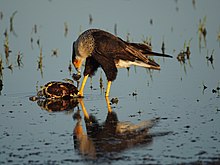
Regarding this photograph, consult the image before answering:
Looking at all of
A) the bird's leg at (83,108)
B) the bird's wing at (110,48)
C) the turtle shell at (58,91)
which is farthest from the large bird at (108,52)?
the bird's leg at (83,108)

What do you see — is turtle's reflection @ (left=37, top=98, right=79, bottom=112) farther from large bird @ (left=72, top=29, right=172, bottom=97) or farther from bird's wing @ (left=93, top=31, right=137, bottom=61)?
bird's wing @ (left=93, top=31, right=137, bottom=61)

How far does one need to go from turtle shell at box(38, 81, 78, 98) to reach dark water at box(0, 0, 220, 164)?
0.27 meters

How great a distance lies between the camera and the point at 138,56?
38.6 feet

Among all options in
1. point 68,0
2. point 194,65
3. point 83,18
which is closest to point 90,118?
point 194,65

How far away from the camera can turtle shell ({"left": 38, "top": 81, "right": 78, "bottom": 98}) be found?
11367mm

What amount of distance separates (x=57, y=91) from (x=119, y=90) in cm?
119

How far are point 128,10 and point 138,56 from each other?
33.6 feet

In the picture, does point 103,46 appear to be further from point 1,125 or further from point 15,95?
point 1,125

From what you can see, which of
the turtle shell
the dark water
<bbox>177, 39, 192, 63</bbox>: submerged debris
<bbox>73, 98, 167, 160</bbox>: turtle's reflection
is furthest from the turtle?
<bbox>177, 39, 192, 63</bbox>: submerged debris

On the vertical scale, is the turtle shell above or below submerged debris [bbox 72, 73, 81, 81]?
below

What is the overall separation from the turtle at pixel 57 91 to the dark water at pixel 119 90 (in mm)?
238

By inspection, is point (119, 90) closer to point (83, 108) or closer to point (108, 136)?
point (83, 108)

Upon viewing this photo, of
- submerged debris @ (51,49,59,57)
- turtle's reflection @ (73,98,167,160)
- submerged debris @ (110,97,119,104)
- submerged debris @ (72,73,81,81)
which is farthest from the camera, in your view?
submerged debris @ (51,49,59,57)

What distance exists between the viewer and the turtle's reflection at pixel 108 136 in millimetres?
7559
